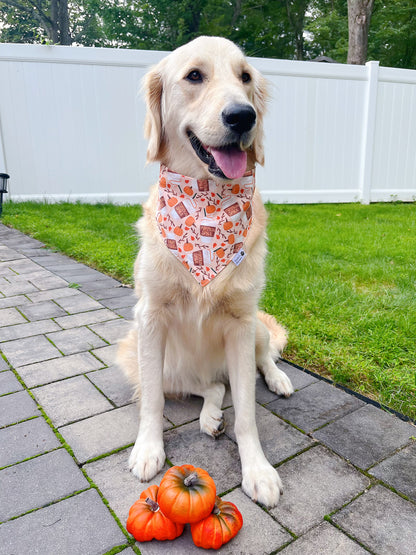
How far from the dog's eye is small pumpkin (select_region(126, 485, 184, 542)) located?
161 centimetres

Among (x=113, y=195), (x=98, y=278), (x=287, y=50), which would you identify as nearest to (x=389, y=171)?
(x=113, y=195)

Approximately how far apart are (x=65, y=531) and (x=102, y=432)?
0.56m

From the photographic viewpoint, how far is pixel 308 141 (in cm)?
828

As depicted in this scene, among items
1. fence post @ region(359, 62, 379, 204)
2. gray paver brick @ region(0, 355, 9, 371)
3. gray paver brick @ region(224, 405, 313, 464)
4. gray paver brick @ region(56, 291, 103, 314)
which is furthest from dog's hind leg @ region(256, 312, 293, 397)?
fence post @ region(359, 62, 379, 204)

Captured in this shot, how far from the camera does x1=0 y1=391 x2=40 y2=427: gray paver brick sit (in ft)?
6.76

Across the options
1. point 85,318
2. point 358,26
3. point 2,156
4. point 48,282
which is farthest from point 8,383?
Result: point 358,26

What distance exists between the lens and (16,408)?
213cm

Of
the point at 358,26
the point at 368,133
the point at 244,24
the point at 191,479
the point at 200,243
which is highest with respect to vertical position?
the point at 244,24

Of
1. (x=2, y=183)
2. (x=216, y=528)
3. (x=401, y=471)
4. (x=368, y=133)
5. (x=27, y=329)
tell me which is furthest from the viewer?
(x=368, y=133)

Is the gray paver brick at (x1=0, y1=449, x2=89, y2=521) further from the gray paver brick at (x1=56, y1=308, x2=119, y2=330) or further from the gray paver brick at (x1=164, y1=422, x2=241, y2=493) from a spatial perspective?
the gray paver brick at (x1=56, y1=308, x2=119, y2=330)

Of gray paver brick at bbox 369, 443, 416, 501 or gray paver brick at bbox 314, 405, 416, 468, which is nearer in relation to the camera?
gray paver brick at bbox 369, 443, 416, 501

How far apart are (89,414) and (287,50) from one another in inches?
986

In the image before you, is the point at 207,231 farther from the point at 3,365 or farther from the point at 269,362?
the point at 3,365

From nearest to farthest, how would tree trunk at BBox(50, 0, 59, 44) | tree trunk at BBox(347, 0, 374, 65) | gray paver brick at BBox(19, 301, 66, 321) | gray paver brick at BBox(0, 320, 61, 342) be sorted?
gray paver brick at BBox(0, 320, 61, 342), gray paver brick at BBox(19, 301, 66, 321), tree trunk at BBox(347, 0, 374, 65), tree trunk at BBox(50, 0, 59, 44)
